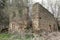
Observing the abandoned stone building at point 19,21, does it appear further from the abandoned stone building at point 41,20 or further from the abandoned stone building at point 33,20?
the abandoned stone building at point 41,20

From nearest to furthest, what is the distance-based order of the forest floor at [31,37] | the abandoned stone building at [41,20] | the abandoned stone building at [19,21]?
the forest floor at [31,37], the abandoned stone building at [41,20], the abandoned stone building at [19,21]

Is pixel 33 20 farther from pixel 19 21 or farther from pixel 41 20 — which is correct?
pixel 19 21

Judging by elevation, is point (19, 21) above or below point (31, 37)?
above

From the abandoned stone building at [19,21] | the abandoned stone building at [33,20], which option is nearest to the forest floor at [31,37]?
the abandoned stone building at [33,20]

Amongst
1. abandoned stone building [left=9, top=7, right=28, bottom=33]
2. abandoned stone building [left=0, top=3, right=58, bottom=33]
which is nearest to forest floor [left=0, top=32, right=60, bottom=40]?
abandoned stone building [left=0, top=3, right=58, bottom=33]

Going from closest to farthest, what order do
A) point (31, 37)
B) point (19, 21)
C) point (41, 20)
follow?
point (31, 37) < point (41, 20) < point (19, 21)

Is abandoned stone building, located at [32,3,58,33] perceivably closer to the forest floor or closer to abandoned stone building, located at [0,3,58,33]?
abandoned stone building, located at [0,3,58,33]

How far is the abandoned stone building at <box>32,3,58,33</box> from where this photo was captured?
6.90 meters

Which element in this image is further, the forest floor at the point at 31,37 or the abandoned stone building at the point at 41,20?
the abandoned stone building at the point at 41,20

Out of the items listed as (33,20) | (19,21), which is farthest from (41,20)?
(19,21)

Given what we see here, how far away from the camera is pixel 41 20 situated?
22.9 feet

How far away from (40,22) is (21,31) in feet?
3.18

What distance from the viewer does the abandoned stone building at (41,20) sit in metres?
6.90

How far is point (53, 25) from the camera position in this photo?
7.29m
